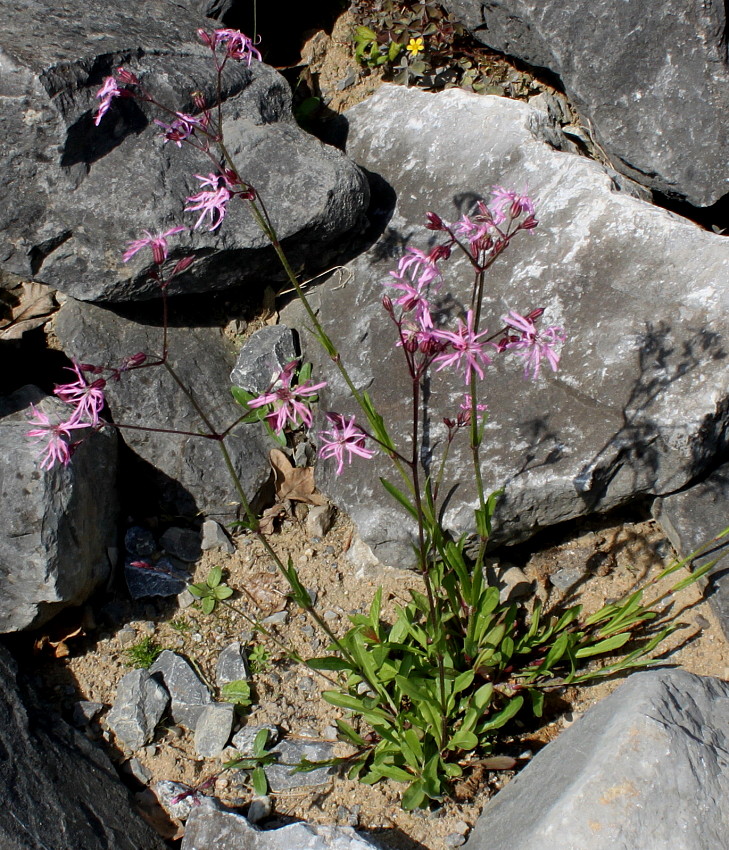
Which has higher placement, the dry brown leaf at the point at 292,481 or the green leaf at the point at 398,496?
the green leaf at the point at 398,496

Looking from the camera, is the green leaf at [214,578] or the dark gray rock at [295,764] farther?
the green leaf at [214,578]

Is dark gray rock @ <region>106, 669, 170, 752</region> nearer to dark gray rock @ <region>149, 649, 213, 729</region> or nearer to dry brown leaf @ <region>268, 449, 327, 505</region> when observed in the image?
dark gray rock @ <region>149, 649, 213, 729</region>

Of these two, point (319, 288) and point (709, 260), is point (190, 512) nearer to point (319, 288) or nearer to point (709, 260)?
point (319, 288)

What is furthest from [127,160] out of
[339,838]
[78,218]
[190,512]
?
[339,838]

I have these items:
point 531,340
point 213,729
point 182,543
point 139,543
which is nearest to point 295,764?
point 213,729

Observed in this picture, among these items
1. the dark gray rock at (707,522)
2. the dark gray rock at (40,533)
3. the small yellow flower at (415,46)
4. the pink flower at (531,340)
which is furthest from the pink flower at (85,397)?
the small yellow flower at (415,46)

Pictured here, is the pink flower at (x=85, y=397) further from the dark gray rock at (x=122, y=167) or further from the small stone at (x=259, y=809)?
the small stone at (x=259, y=809)
